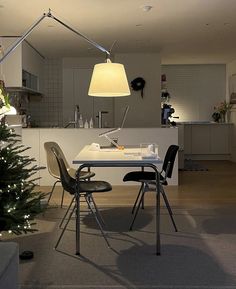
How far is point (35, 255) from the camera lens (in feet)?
10.9

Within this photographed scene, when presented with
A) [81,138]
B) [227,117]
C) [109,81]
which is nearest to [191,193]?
[81,138]

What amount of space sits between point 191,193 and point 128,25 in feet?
8.29

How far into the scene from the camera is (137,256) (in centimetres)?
329

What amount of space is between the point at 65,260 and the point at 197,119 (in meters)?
8.33

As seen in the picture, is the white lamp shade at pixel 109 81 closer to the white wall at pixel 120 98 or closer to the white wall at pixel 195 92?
the white wall at pixel 120 98

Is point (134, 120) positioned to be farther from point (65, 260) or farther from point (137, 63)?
point (65, 260)

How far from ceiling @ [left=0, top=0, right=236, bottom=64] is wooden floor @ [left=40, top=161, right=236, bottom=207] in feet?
7.72

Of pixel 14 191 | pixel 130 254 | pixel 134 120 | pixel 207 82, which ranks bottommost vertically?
pixel 130 254

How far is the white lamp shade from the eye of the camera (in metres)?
4.15

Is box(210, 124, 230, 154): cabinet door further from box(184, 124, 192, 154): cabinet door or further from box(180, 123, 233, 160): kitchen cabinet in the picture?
box(184, 124, 192, 154): cabinet door

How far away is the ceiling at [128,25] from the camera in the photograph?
4902mm

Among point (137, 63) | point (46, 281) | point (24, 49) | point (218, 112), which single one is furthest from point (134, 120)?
point (46, 281)

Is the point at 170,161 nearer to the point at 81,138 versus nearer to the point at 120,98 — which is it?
the point at 81,138

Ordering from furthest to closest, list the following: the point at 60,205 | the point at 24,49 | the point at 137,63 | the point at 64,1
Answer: the point at 137,63 < the point at 24,49 < the point at 60,205 < the point at 64,1
